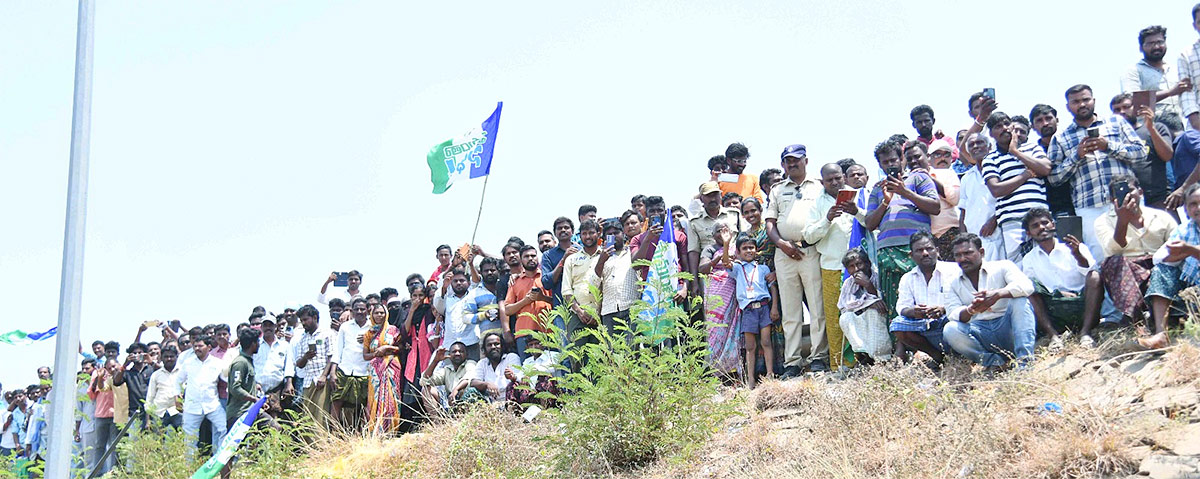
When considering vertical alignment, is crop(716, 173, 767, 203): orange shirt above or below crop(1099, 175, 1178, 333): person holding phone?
above

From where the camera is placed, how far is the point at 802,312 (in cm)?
976

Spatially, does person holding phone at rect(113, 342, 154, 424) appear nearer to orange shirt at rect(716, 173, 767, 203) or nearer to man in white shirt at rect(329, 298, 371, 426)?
man in white shirt at rect(329, 298, 371, 426)

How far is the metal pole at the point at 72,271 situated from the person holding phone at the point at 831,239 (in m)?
5.96

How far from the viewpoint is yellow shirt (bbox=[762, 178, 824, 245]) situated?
9750 mm

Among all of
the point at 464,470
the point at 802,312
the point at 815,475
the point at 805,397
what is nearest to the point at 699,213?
the point at 802,312

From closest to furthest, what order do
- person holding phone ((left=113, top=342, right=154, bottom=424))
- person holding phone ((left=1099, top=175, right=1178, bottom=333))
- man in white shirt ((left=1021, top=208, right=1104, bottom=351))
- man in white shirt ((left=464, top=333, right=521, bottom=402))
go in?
person holding phone ((left=1099, top=175, right=1178, bottom=333)) < man in white shirt ((left=1021, top=208, right=1104, bottom=351)) < man in white shirt ((left=464, top=333, right=521, bottom=402)) < person holding phone ((left=113, top=342, right=154, bottom=424))

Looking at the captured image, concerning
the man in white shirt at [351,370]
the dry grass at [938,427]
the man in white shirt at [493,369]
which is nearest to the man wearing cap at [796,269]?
the dry grass at [938,427]

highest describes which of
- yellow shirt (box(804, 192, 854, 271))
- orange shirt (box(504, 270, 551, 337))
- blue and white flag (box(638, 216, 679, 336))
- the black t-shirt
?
the black t-shirt

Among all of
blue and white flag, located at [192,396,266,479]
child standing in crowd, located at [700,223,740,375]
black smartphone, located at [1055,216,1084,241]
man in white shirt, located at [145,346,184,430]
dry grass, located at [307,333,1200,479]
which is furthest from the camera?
man in white shirt, located at [145,346,184,430]

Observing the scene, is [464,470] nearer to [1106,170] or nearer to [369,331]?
[369,331]

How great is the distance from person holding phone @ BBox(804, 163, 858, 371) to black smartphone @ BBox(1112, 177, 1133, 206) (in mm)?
2047

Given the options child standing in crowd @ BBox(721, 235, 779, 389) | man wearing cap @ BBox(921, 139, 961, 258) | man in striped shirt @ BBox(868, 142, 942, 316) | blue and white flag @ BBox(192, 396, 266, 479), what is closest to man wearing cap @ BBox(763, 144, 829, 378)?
child standing in crowd @ BBox(721, 235, 779, 389)

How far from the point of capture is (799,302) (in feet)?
32.0

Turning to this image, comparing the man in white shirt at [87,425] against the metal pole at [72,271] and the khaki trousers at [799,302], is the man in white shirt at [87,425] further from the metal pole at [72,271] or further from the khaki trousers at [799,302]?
the khaki trousers at [799,302]
